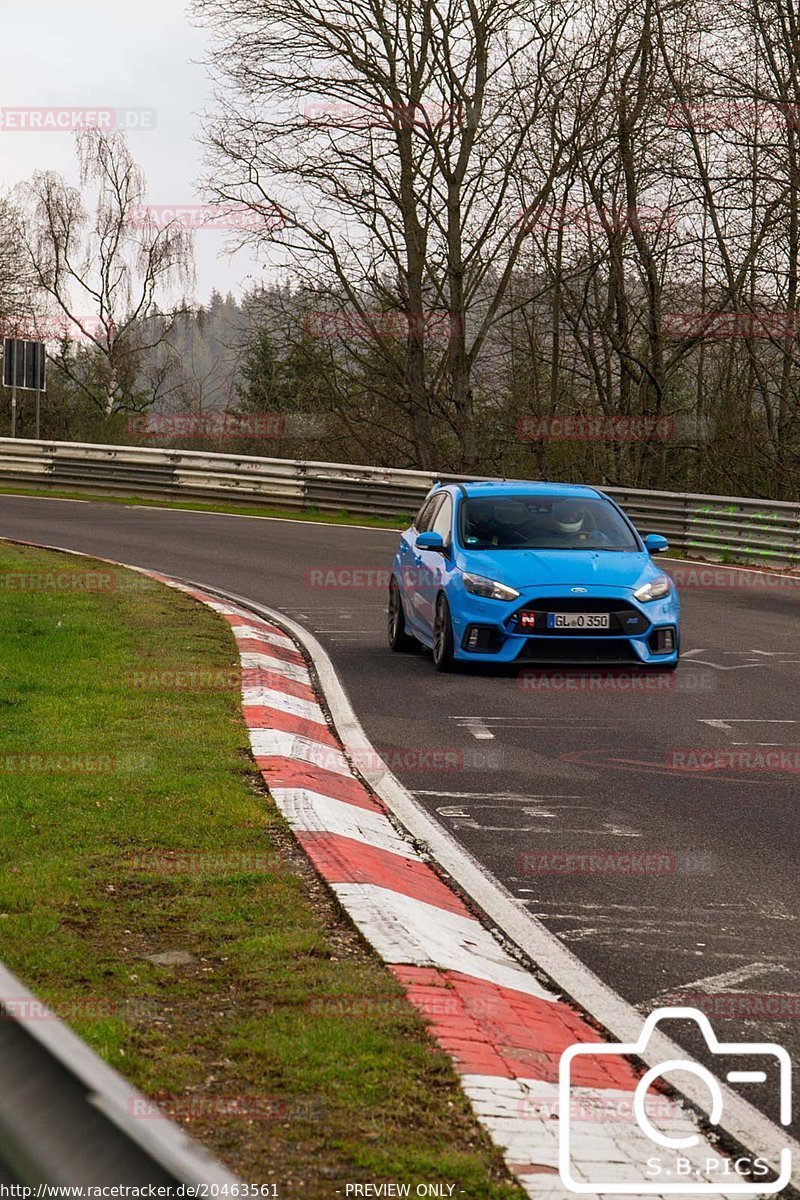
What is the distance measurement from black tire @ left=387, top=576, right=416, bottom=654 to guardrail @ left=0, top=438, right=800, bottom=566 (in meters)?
9.52

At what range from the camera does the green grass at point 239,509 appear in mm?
28047

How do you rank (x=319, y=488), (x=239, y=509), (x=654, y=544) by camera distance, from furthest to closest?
(x=239, y=509), (x=319, y=488), (x=654, y=544)

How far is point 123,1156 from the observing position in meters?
1.41

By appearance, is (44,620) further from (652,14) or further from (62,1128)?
(652,14)

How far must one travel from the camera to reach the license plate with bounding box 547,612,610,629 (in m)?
12.2

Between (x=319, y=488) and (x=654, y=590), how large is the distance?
1751 centimetres

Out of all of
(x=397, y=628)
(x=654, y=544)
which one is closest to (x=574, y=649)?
(x=654, y=544)

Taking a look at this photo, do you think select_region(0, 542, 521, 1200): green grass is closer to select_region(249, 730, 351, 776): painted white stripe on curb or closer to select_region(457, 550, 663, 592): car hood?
select_region(249, 730, 351, 776): painted white stripe on curb

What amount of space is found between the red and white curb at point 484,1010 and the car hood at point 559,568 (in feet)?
15.1

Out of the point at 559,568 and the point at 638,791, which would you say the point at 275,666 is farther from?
the point at 638,791

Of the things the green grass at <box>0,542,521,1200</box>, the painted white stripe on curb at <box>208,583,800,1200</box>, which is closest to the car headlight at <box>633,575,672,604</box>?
the painted white stripe on curb at <box>208,583,800,1200</box>

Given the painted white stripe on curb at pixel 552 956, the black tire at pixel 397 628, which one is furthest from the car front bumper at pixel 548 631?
the painted white stripe on curb at pixel 552 956

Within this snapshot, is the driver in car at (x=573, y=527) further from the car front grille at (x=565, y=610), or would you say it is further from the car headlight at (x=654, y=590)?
the car front grille at (x=565, y=610)

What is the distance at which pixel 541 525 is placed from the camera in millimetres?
13461
